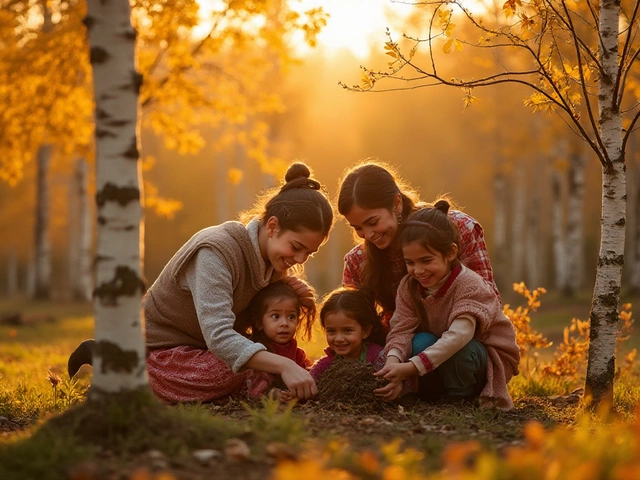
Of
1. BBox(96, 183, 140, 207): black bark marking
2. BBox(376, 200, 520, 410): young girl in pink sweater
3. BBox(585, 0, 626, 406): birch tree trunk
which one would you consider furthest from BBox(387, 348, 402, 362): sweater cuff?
BBox(96, 183, 140, 207): black bark marking

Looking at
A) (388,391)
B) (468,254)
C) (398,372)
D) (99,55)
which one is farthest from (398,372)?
(99,55)

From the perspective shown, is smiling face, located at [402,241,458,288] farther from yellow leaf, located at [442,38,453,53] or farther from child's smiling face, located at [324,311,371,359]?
yellow leaf, located at [442,38,453,53]

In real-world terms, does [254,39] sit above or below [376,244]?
above

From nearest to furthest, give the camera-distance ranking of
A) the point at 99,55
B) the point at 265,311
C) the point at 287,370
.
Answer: the point at 99,55
the point at 287,370
the point at 265,311

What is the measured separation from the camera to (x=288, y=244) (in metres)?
4.45

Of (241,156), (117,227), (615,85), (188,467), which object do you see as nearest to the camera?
(188,467)

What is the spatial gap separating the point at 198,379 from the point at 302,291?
36.4 inches

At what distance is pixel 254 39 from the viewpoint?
10523 mm

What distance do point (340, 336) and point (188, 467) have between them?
2238mm

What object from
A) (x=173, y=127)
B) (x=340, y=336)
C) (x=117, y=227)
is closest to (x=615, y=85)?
(x=340, y=336)

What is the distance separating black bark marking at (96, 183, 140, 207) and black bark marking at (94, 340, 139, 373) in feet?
1.94

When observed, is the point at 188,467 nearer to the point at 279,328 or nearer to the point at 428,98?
the point at 279,328

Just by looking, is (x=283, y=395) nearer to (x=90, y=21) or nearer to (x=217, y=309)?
(x=217, y=309)

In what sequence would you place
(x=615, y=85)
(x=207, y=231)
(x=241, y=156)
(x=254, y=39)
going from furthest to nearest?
1. (x=241, y=156)
2. (x=254, y=39)
3. (x=207, y=231)
4. (x=615, y=85)
